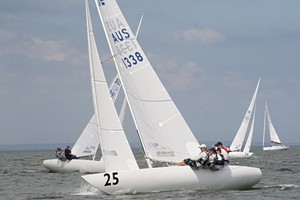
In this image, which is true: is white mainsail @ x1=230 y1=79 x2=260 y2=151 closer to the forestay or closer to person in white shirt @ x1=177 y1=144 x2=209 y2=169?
the forestay

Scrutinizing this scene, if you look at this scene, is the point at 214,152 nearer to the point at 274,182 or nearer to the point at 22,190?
the point at 274,182

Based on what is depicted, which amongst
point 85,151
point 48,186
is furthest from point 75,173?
point 48,186

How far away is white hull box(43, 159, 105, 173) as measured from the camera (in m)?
31.9

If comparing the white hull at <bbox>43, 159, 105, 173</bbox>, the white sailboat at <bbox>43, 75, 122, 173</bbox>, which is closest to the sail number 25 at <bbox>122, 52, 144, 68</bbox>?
the white sailboat at <bbox>43, 75, 122, 173</bbox>

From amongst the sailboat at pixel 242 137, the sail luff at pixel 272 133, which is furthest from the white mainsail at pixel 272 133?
the sailboat at pixel 242 137

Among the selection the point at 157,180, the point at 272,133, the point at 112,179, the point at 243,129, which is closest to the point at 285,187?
the point at 157,180

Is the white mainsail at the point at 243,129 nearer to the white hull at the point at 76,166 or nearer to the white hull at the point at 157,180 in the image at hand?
the white hull at the point at 76,166

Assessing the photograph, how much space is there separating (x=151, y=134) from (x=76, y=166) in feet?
44.1

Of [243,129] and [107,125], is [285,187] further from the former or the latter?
[243,129]

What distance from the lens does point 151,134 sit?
64.5 feet

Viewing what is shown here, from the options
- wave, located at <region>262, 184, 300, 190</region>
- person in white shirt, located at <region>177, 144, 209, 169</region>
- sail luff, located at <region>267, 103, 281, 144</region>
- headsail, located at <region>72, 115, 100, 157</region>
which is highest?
sail luff, located at <region>267, 103, 281, 144</region>

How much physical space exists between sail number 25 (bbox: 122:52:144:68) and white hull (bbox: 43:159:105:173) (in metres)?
12.4

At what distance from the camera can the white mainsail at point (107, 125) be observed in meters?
19.2

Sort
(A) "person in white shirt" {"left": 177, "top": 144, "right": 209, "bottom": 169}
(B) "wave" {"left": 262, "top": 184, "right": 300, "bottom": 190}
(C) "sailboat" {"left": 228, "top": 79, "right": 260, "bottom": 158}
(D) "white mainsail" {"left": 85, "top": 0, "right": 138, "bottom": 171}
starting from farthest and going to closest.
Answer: (C) "sailboat" {"left": 228, "top": 79, "right": 260, "bottom": 158}, (B) "wave" {"left": 262, "top": 184, "right": 300, "bottom": 190}, (D) "white mainsail" {"left": 85, "top": 0, "right": 138, "bottom": 171}, (A) "person in white shirt" {"left": 177, "top": 144, "right": 209, "bottom": 169}
